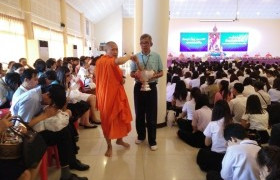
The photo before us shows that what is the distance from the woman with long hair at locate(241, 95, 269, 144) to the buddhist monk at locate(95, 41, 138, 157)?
1.55 metres

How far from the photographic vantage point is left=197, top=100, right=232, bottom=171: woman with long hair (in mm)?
2559

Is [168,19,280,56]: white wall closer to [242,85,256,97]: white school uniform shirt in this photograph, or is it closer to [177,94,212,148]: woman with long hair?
[242,85,256,97]: white school uniform shirt

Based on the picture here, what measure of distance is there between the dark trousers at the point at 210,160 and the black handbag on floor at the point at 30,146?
1725 mm

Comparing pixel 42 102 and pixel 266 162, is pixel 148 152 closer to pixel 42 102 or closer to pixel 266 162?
pixel 42 102

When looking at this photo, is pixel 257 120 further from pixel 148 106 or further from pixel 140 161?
pixel 140 161

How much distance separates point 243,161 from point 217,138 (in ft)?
2.43

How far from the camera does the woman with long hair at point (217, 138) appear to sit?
2.56 meters

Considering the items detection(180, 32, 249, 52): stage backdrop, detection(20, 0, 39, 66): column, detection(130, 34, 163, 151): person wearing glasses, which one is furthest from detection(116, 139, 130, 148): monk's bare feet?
detection(180, 32, 249, 52): stage backdrop

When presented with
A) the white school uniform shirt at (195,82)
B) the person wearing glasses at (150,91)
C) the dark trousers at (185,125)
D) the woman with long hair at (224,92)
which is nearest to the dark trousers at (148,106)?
the person wearing glasses at (150,91)

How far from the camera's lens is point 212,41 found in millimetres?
18531

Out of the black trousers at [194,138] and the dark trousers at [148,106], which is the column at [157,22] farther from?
the black trousers at [194,138]

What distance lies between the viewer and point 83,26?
14250 mm

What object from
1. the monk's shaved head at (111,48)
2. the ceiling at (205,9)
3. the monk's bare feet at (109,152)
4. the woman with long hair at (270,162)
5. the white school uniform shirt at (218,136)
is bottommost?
the monk's bare feet at (109,152)

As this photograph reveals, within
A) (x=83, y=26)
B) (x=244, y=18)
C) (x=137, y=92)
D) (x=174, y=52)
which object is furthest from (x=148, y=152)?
(x=244, y=18)
